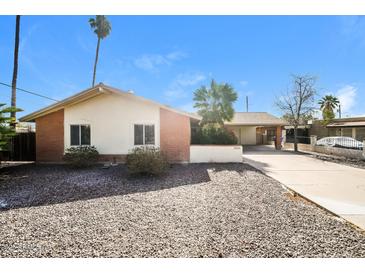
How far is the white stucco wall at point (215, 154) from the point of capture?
11.9 meters

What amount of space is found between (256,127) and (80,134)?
23552mm

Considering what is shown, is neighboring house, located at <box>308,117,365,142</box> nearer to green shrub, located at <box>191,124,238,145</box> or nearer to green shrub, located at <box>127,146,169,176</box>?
green shrub, located at <box>191,124,238,145</box>

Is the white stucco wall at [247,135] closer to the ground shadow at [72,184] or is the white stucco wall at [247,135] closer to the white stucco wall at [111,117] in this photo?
the white stucco wall at [111,117]

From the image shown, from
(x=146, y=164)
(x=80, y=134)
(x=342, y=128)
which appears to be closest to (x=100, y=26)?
(x=80, y=134)

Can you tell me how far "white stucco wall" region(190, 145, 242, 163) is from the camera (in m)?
11.9

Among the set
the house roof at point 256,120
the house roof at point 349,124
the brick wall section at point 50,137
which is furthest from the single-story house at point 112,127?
the house roof at point 349,124

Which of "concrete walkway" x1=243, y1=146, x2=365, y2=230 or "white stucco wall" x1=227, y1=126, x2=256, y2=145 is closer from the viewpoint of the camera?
"concrete walkway" x1=243, y1=146, x2=365, y2=230

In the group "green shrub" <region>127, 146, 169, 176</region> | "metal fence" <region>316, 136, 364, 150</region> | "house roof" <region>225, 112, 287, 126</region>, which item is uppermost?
"house roof" <region>225, 112, 287, 126</region>

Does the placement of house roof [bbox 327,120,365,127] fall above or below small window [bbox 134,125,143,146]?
above

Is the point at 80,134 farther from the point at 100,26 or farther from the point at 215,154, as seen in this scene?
the point at 100,26

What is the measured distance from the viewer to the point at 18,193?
6.33 meters

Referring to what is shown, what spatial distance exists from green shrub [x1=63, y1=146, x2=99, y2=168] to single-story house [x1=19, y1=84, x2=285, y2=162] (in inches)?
27.9

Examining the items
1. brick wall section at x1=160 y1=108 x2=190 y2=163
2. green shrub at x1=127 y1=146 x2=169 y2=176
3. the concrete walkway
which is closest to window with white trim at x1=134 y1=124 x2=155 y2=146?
brick wall section at x1=160 y1=108 x2=190 y2=163

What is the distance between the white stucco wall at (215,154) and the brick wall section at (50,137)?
8001mm
